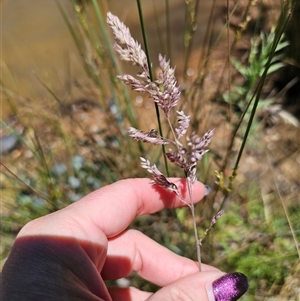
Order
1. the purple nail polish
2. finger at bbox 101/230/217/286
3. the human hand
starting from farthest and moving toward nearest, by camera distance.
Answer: finger at bbox 101/230/217/286
the purple nail polish
the human hand

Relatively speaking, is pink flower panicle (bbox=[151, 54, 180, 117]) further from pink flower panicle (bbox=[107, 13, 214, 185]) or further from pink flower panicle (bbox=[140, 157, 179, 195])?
pink flower panicle (bbox=[140, 157, 179, 195])

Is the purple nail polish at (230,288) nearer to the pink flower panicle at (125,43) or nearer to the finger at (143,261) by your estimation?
the finger at (143,261)

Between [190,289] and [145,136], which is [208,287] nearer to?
[190,289]

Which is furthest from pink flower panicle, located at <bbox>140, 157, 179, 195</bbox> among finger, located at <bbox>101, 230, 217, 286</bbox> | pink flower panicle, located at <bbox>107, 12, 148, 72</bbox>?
finger, located at <bbox>101, 230, 217, 286</bbox>

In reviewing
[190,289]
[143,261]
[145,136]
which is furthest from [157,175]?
[143,261]

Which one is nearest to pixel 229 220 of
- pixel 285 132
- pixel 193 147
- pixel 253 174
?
pixel 253 174

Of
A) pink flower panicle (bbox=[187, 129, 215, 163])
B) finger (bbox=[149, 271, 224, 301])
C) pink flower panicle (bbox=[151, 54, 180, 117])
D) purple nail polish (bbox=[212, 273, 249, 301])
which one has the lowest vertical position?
purple nail polish (bbox=[212, 273, 249, 301])

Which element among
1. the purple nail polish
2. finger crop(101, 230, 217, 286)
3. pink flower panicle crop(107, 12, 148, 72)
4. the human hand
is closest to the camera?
pink flower panicle crop(107, 12, 148, 72)

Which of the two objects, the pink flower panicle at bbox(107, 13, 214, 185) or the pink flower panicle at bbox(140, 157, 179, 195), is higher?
the pink flower panicle at bbox(107, 13, 214, 185)
